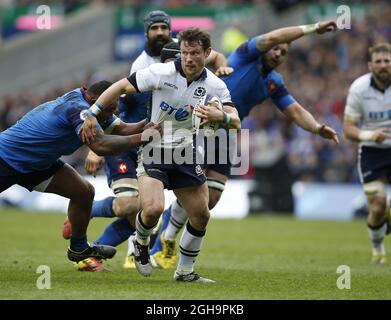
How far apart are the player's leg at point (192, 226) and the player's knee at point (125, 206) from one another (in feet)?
4.77

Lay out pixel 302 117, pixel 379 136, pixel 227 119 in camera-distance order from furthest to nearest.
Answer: pixel 379 136, pixel 302 117, pixel 227 119

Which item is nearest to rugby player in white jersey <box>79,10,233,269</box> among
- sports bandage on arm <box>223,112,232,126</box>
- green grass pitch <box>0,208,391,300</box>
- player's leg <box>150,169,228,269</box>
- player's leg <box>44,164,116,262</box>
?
player's leg <box>150,169,228,269</box>

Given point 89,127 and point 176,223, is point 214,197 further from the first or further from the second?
point 89,127

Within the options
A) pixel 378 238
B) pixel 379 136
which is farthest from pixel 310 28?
pixel 378 238

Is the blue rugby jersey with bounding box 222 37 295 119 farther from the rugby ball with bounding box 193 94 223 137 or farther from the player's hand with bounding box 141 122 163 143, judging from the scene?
the rugby ball with bounding box 193 94 223 137

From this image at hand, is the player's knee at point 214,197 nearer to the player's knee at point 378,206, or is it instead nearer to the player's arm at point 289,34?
the player's arm at point 289,34

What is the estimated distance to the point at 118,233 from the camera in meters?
11.4

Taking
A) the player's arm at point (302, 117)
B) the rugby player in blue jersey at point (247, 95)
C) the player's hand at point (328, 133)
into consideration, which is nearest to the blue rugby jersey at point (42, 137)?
the rugby player in blue jersey at point (247, 95)

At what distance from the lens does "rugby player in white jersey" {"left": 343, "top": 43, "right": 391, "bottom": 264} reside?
12922 millimetres

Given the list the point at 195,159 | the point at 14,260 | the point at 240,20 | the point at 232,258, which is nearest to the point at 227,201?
the point at 240,20

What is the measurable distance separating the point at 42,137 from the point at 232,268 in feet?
10.4

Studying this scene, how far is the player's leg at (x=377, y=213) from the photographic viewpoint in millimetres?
12906

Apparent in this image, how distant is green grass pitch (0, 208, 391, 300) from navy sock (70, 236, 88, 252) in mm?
276

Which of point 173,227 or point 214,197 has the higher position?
point 214,197
